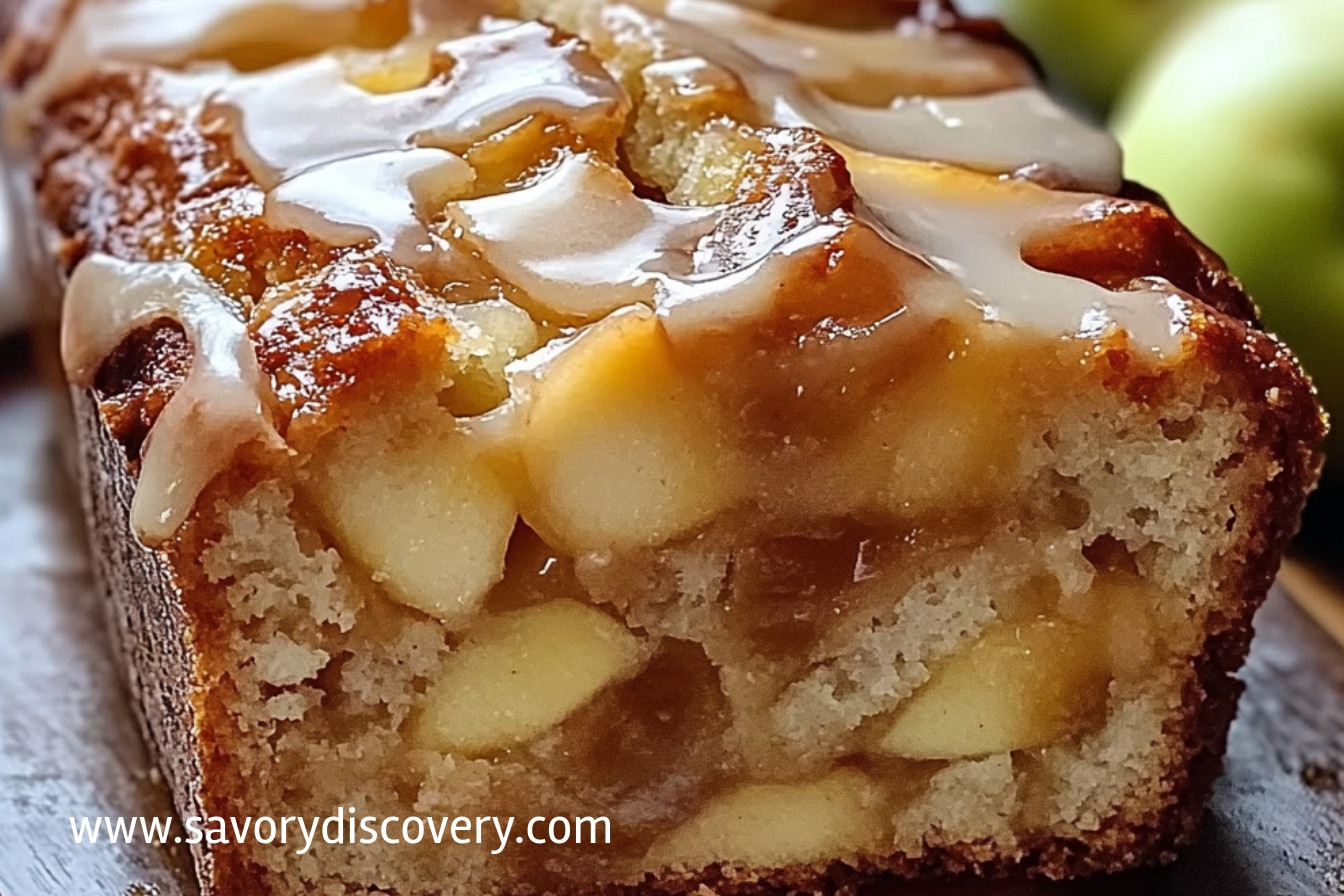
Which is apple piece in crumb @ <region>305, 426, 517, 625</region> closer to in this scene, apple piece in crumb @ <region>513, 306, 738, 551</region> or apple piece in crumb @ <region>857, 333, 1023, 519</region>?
apple piece in crumb @ <region>513, 306, 738, 551</region>

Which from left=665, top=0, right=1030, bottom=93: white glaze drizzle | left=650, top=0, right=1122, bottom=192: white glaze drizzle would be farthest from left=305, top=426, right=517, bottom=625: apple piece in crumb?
left=665, top=0, right=1030, bottom=93: white glaze drizzle

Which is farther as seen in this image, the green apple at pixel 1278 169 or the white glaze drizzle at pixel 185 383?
the green apple at pixel 1278 169

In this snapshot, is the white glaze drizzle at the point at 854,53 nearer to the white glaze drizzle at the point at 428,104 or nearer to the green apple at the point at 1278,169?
the white glaze drizzle at the point at 428,104

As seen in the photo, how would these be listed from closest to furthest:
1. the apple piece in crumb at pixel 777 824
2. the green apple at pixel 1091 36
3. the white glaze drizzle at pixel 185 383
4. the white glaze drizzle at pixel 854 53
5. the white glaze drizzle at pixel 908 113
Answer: the white glaze drizzle at pixel 185 383
the apple piece in crumb at pixel 777 824
the white glaze drizzle at pixel 908 113
the white glaze drizzle at pixel 854 53
the green apple at pixel 1091 36

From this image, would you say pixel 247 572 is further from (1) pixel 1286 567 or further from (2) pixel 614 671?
(1) pixel 1286 567

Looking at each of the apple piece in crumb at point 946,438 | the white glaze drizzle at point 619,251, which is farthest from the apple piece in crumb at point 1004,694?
the white glaze drizzle at point 619,251

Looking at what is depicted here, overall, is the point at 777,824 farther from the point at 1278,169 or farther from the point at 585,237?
the point at 1278,169

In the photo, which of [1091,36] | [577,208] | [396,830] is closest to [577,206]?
[577,208]
